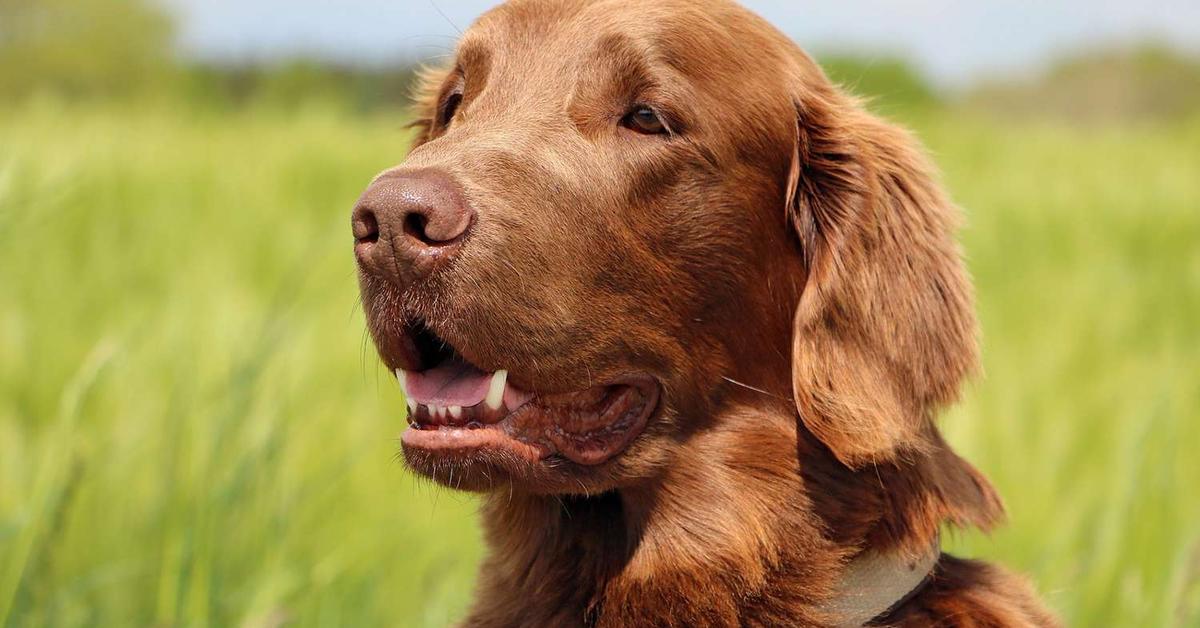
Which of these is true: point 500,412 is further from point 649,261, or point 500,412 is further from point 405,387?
point 649,261

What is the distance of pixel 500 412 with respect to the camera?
233cm

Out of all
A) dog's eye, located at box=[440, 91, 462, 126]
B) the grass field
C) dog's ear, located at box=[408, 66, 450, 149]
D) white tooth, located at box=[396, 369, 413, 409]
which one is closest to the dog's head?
white tooth, located at box=[396, 369, 413, 409]

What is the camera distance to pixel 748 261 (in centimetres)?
260

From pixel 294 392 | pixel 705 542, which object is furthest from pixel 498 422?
pixel 294 392

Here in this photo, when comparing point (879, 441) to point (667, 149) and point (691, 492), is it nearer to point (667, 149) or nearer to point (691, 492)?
point (691, 492)

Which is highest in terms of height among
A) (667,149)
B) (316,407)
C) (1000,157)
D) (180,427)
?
(667,149)

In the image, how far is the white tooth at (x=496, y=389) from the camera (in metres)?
2.30

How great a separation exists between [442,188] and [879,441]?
38.3 inches

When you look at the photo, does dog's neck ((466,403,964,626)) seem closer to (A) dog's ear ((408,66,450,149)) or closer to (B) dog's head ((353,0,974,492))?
(B) dog's head ((353,0,974,492))

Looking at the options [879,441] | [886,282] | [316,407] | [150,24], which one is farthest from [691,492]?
[150,24]

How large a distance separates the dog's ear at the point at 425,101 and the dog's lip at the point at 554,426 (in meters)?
1.05

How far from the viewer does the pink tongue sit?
7.64 ft

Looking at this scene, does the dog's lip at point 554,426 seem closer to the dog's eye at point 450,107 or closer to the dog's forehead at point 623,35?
the dog's forehead at point 623,35

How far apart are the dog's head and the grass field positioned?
31cm
